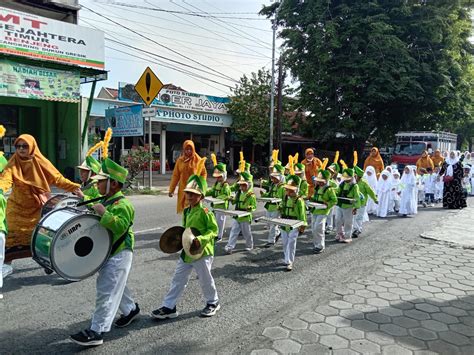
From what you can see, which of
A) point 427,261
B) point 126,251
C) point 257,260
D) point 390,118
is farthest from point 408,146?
point 126,251

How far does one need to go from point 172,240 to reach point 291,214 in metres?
2.85

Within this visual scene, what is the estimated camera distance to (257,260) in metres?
6.93

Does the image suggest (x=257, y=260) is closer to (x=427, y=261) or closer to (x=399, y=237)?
(x=427, y=261)

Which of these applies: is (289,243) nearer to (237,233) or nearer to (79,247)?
(237,233)

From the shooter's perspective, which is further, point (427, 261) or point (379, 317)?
point (427, 261)

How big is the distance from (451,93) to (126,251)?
22989 millimetres

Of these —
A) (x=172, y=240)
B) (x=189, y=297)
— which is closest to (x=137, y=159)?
(x=189, y=297)

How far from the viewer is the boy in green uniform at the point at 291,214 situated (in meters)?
6.43

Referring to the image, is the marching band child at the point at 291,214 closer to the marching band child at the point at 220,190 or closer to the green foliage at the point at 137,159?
the marching band child at the point at 220,190

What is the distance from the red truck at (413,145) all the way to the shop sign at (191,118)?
1027cm

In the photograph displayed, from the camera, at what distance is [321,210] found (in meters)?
7.61

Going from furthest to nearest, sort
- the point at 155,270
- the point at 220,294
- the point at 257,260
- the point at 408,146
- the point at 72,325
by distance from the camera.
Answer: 1. the point at 408,146
2. the point at 257,260
3. the point at 155,270
4. the point at 220,294
5. the point at 72,325

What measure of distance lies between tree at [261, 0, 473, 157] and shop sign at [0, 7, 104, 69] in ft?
39.0

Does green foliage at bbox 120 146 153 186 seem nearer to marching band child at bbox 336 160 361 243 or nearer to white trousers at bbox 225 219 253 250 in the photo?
white trousers at bbox 225 219 253 250
